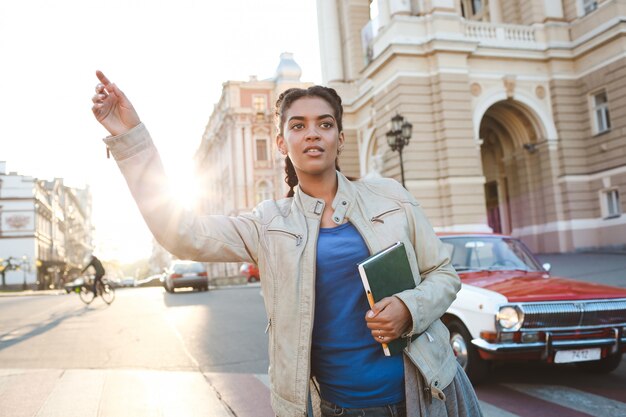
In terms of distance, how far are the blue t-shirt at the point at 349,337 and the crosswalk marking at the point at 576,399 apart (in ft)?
12.4

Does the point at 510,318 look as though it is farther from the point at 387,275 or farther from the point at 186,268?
the point at 186,268

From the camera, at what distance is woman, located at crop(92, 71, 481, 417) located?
1.88m

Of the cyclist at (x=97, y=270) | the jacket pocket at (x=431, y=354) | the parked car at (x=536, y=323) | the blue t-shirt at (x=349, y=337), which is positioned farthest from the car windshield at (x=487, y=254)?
the cyclist at (x=97, y=270)

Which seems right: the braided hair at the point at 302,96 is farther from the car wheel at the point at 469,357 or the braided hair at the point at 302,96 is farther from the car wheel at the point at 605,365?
the car wheel at the point at 605,365

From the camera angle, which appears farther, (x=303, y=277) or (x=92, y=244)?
(x=92, y=244)

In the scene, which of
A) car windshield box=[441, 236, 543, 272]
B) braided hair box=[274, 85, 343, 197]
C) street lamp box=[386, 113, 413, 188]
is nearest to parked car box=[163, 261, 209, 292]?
street lamp box=[386, 113, 413, 188]

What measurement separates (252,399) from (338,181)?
4.10m

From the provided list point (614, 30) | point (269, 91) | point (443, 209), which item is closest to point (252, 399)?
point (443, 209)

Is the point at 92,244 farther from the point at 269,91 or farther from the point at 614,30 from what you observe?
the point at 614,30

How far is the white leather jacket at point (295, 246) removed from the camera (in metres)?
1.87

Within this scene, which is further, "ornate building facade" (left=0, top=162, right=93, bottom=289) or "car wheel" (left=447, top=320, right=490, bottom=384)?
"ornate building facade" (left=0, top=162, right=93, bottom=289)

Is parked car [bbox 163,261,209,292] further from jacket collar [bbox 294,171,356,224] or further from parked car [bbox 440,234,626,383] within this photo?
jacket collar [bbox 294,171,356,224]

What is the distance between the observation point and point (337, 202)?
2.11 m

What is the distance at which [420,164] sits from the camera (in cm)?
2361
